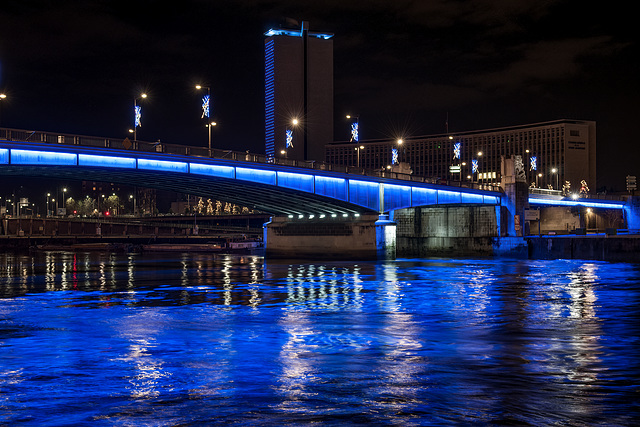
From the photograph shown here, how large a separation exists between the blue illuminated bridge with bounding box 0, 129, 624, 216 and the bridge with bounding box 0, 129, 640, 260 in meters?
0.08

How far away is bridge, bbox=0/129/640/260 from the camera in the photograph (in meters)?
60.9

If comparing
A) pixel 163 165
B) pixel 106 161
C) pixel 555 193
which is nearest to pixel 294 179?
pixel 163 165

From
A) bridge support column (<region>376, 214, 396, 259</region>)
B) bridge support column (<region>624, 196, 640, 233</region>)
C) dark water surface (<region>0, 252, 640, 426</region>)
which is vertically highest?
bridge support column (<region>624, 196, 640, 233</region>)

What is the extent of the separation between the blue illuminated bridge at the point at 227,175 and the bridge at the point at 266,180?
83 millimetres

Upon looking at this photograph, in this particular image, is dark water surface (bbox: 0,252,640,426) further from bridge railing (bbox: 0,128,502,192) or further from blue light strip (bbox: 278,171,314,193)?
blue light strip (bbox: 278,171,314,193)

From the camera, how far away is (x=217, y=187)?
8150 cm

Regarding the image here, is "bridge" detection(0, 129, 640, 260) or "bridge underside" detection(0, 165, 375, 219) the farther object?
"bridge underside" detection(0, 165, 375, 219)

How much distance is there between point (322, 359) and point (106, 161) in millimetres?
49625

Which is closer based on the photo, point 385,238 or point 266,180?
point 266,180

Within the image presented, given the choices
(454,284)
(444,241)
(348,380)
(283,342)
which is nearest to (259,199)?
(444,241)

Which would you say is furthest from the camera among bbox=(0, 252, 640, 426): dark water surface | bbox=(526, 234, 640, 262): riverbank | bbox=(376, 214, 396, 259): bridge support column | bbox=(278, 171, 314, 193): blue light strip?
bbox=(376, 214, 396, 259): bridge support column

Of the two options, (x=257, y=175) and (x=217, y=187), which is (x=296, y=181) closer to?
(x=257, y=175)

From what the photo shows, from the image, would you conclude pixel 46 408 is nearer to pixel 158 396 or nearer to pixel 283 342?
pixel 158 396

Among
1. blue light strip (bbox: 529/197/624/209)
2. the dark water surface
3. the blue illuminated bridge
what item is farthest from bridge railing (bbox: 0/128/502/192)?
blue light strip (bbox: 529/197/624/209)
